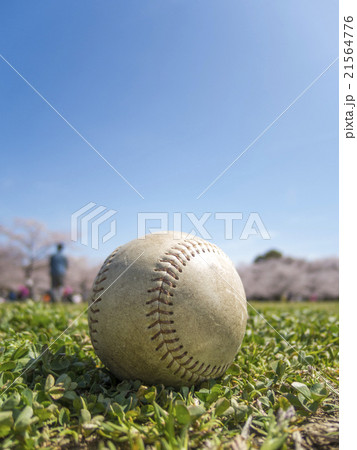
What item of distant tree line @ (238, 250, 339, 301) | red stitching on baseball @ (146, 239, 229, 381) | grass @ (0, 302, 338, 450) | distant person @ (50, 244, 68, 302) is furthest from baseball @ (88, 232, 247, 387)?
distant tree line @ (238, 250, 339, 301)

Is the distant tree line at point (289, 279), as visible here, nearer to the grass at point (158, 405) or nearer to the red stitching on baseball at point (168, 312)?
the grass at point (158, 405)

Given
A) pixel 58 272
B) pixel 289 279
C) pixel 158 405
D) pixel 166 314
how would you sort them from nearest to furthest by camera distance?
pixel 158 405, pixel 166 314, pixel 58 272, pixel 289 279

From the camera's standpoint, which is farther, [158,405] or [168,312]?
[168,312]

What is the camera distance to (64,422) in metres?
2.69

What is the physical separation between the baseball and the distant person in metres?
13.1

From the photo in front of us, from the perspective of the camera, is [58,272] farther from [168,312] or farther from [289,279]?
[289,279]

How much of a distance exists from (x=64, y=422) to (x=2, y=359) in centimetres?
132

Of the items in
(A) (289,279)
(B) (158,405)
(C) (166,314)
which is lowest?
(A) (289,279)

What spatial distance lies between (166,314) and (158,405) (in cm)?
69

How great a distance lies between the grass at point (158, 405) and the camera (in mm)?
2469

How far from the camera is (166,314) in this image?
3.07 m

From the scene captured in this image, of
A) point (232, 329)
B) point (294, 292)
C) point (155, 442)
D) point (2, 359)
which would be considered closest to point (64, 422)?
point (155, 442)

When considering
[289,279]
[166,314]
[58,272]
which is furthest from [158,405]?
[289,279]

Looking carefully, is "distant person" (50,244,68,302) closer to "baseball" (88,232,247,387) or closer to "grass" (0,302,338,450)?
"grass" (0,302,338,450)
